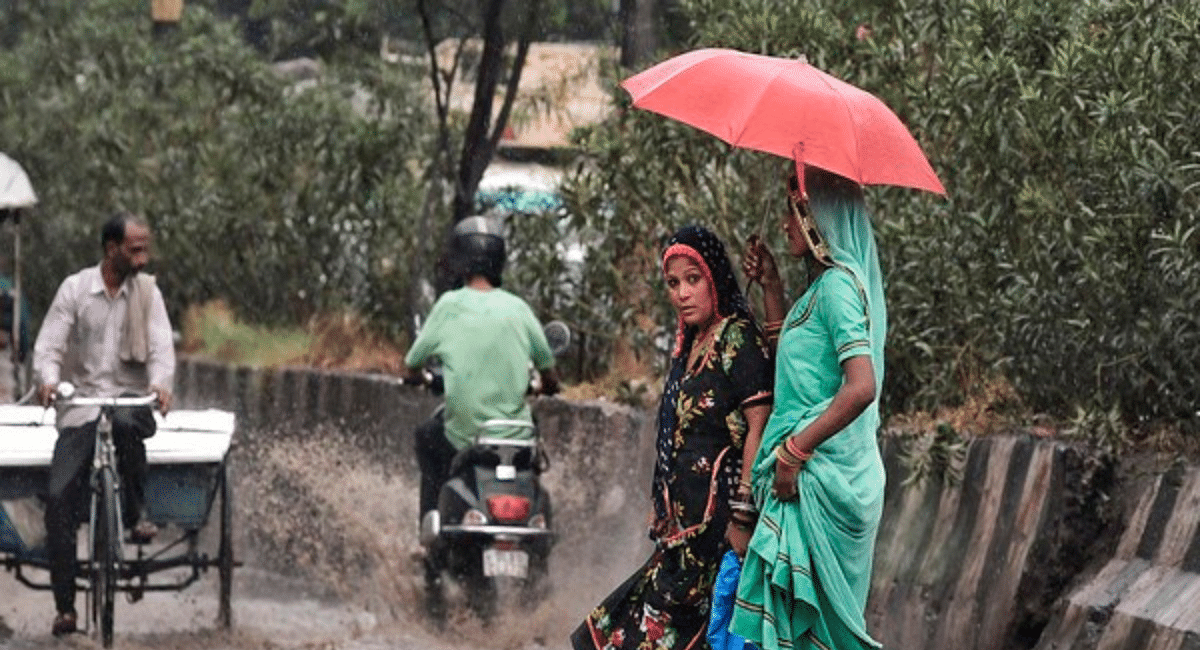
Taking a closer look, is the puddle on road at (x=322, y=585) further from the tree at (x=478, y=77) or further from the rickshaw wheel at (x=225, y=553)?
the tree at (x=478, y=77)

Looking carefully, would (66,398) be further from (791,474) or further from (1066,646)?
(791,474)

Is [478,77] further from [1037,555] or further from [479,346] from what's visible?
[1037,555]

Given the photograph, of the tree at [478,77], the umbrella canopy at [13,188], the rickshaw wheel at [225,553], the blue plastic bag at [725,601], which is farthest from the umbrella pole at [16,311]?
the blue plastic bag at [725,601]

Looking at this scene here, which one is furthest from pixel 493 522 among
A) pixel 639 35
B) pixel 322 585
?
pixel 639 35

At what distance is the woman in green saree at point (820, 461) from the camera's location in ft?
23.6

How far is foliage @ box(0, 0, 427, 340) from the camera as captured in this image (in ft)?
64.0

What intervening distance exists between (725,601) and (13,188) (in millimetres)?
8823

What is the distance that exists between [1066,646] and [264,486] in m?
8.25

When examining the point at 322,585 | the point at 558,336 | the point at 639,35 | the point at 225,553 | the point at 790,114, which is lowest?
the point at 322,585

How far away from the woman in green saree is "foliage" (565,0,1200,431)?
246 cm

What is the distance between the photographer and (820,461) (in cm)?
723

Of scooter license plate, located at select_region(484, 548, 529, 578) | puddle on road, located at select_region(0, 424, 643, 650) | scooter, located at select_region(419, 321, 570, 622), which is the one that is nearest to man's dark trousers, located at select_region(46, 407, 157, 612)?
puddle on road, located at select_region(0, 424, 643, 650)

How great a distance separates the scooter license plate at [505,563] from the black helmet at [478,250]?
1293 mm

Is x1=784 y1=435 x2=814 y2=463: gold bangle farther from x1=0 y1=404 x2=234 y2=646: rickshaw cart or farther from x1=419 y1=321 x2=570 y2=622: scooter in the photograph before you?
x1=0 y1=404 x2=234 y2=646: rickshaw cart
